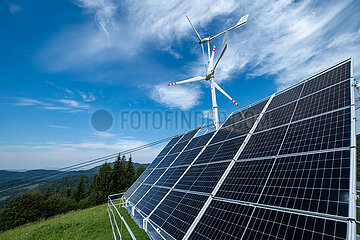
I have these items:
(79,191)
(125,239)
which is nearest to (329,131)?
(125,239)

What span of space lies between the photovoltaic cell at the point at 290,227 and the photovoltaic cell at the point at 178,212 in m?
2.48

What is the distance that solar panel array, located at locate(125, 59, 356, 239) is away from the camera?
3.70 m

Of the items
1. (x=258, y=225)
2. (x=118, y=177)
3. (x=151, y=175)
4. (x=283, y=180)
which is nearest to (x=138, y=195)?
(x=151, y=175)

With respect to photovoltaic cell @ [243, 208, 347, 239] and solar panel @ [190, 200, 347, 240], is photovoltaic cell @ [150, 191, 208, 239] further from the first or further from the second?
photovoltaic cell @ [243, 208, 347, 239]

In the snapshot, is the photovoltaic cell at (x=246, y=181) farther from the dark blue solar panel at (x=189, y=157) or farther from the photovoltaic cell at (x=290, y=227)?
the dark blue solar panel at (x=189, y=157)

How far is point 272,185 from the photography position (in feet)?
16.7

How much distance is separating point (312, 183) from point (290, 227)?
1.38 m

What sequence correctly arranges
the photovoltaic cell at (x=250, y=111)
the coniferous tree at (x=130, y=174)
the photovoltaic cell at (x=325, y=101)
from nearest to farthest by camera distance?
1. the photovoltaic cell at (x=325, y=101)
2. the photovoltaic cell at (x=250, y=111)
3. the coniferous tree at (x=130, y=174)

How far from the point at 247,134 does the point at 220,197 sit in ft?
13.0

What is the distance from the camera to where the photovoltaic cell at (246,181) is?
5.38m

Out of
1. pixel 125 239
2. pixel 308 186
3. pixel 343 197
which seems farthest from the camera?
pixel 125 239

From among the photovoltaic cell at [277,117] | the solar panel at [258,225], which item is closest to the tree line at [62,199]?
the solar panel at [258,225]

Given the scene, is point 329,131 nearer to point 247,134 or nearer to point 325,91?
point 325,91

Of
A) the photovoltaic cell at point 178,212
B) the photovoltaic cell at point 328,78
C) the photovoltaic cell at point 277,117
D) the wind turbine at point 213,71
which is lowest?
the photovoltaic cell at point 178,212
